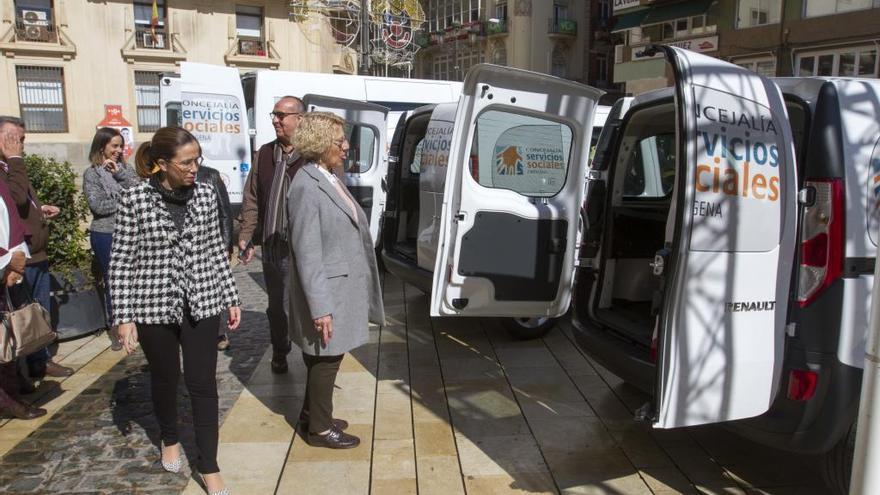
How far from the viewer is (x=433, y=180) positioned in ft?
18.9

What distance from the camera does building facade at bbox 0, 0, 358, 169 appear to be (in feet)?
80.8

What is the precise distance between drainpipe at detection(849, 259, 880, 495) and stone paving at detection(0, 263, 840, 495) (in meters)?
1.34

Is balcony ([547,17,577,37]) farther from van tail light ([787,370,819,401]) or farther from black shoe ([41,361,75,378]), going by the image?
van tail light ([787,370,819,401])

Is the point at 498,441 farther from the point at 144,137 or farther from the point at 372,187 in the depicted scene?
the point at 144,137

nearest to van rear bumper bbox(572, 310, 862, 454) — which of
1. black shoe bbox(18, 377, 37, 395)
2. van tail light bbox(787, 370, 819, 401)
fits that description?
van tail light bbox(787, 370, 819, 401)

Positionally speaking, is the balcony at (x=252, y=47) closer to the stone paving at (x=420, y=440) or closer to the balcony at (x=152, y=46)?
the balcony at (x=152, y=46)

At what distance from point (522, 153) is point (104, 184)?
3.33m

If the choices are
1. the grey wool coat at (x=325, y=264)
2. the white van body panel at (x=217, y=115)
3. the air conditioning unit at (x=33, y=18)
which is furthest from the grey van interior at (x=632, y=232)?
the air conditioning unit at (x=33, y=18)

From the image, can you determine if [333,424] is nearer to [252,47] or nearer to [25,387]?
[25,387]

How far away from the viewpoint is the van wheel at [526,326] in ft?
18.3

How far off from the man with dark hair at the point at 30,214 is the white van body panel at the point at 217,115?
6.70 meters

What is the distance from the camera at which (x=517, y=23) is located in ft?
139

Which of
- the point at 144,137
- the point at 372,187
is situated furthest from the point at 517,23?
the point at 372,187

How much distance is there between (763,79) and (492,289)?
8.28ft
